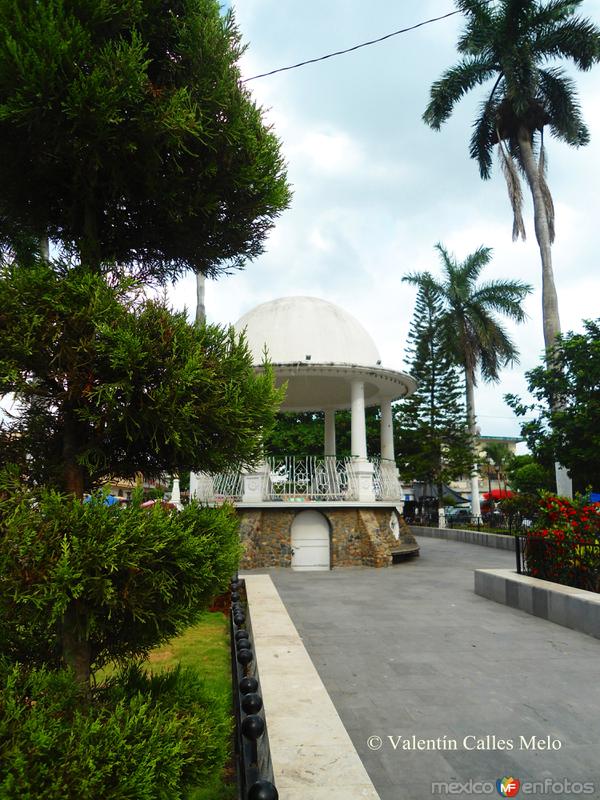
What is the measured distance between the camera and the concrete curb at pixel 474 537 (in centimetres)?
2097

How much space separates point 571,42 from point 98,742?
2651 cm

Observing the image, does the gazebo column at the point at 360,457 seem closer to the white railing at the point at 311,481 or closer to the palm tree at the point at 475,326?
the white railing at the point at 311,481

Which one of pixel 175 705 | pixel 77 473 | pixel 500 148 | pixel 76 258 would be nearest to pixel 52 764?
pixel 175 705

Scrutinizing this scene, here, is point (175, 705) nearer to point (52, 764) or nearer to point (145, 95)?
point (52, 764)

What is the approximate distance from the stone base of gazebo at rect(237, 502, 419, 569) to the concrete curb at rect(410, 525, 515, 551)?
853cm

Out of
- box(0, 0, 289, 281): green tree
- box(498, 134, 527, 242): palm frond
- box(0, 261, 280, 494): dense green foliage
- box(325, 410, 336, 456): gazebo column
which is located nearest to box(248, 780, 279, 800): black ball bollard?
box(0, 261, 280, 494): dense green foliage

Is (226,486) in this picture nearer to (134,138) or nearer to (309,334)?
(309,334)

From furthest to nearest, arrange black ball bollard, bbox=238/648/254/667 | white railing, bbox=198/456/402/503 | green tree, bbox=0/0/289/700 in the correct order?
white railing, bbox=198/456/402/503 < black ball bollard, bbox=238/648/254/667 < green tree, bbox=0/0/289/700

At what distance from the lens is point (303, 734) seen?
3289mm

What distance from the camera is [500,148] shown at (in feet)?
72.4

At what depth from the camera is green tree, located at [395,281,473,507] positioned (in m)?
30.2

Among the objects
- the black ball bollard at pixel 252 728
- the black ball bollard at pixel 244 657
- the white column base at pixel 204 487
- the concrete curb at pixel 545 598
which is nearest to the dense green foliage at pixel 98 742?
the black ball bollard at pixel 252 728

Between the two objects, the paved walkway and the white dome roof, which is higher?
the white dome roof

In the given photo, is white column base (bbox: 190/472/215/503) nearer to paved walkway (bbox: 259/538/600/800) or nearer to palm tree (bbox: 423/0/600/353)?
paved walkway (bbox: 259/538/600/800)
